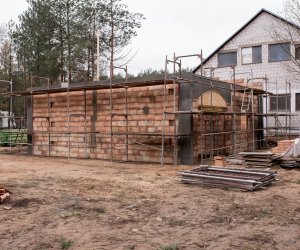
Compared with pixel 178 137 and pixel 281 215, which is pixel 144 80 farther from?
pixel 281 215

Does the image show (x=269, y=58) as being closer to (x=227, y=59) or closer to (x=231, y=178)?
(x=227, y=59)

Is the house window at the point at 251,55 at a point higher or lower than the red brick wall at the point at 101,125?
higher

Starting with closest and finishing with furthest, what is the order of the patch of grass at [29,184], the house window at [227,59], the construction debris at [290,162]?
1. the patch of grass at [29,184]
2. the construction debris at [290,162]
3. the house window at [227,59]

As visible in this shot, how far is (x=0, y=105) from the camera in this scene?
3481 centimetres

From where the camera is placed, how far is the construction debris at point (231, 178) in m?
8.36

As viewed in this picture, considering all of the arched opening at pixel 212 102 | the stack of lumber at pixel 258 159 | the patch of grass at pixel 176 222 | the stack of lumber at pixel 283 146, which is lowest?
the patch of grass at pixel 176 222

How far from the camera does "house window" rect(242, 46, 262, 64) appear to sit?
23.4 m

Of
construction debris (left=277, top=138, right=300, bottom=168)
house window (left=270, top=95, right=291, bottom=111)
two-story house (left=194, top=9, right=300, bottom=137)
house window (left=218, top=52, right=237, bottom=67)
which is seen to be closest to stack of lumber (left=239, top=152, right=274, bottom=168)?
construction debris (left=277, top=138, right=300, bottom=168)

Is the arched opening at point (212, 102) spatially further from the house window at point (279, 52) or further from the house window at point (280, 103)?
the house window at point (279, 52)

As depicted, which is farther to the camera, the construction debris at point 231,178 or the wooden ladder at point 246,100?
the wooden ladder at point 246,100

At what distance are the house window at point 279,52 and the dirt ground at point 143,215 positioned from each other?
13628 millimetres

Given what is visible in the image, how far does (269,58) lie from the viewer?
901 inches

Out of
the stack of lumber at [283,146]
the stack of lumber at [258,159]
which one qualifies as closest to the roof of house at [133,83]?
the stack of lumber at [258,159]

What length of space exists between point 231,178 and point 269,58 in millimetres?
16023
